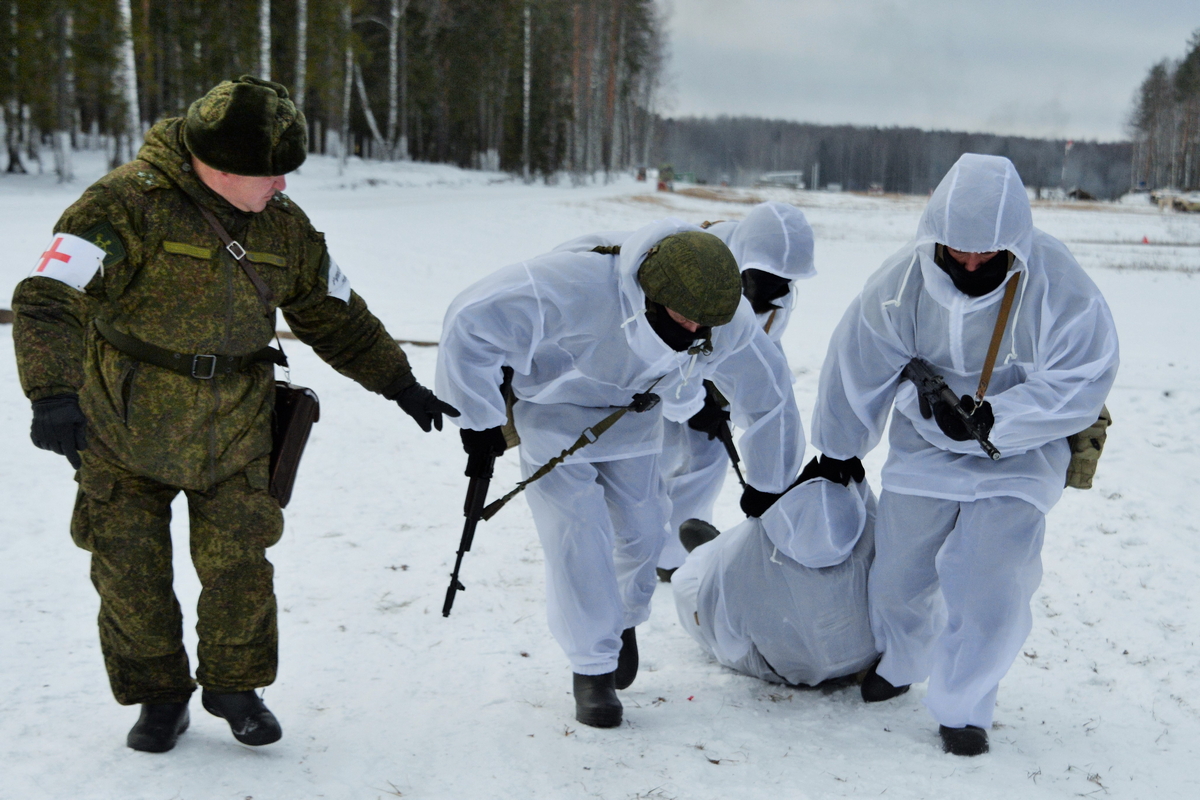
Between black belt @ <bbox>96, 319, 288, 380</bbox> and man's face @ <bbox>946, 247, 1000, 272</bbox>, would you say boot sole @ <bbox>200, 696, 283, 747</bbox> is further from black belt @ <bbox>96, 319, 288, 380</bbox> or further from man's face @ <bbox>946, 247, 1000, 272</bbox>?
man's face @ <bbox>946, 247, 1000, 272</bbox>

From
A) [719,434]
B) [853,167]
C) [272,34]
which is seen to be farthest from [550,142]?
[853,167]

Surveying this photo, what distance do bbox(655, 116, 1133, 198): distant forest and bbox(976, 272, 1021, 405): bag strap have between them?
8051 centimetres

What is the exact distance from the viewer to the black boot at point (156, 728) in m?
2.67

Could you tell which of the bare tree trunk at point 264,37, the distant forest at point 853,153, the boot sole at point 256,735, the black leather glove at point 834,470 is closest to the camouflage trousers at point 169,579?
the boot sole at point 256,735

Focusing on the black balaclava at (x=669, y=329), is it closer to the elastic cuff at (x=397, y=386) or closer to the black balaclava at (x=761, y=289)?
the elastic cuff at (x=397, y=386)

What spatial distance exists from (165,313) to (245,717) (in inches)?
41.9

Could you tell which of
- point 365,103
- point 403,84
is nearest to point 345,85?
point 365,103

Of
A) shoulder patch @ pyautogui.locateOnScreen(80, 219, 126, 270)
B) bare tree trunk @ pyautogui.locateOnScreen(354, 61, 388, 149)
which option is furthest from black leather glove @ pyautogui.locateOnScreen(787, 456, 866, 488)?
bare tree trunk @ pyautogui.locateOnScreen(354, 61, 388, 149)

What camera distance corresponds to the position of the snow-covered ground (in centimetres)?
274

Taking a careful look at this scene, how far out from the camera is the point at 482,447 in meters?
3.15

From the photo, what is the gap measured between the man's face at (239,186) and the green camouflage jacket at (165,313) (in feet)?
0.09

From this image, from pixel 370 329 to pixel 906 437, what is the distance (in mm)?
1674

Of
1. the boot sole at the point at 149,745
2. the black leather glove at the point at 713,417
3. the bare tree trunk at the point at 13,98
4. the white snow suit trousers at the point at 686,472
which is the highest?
the bare tree trunk at the point at 13,98

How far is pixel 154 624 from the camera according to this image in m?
2.68
